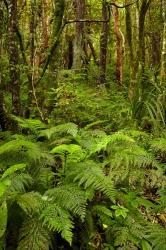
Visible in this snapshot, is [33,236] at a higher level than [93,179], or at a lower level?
lower

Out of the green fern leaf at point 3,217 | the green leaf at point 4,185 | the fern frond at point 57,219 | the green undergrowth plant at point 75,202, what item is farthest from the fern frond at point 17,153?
the green fern leaf at point 3,217

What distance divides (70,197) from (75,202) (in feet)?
0.32

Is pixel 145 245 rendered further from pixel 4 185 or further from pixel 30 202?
pixel 4 185

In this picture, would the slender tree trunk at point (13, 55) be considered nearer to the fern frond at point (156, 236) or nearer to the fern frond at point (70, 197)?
the fern frond at point (70, 197)

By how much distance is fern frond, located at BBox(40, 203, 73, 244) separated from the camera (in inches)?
125

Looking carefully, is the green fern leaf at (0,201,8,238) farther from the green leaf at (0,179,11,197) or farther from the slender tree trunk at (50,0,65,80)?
the slender tree trunk at (50,0,65,80)

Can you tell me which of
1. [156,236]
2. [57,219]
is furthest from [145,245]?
[57,219]

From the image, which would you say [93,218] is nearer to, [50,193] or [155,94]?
[50,193]

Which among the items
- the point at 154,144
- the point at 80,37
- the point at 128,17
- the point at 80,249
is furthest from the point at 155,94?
the point at 80,249

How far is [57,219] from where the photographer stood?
3.29 metres

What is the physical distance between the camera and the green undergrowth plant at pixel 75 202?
3334 millimetres

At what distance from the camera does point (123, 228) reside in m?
3.72

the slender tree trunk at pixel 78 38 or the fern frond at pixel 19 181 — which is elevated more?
the slender tree trunk at pixel 78 38

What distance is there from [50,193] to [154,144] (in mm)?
1799
